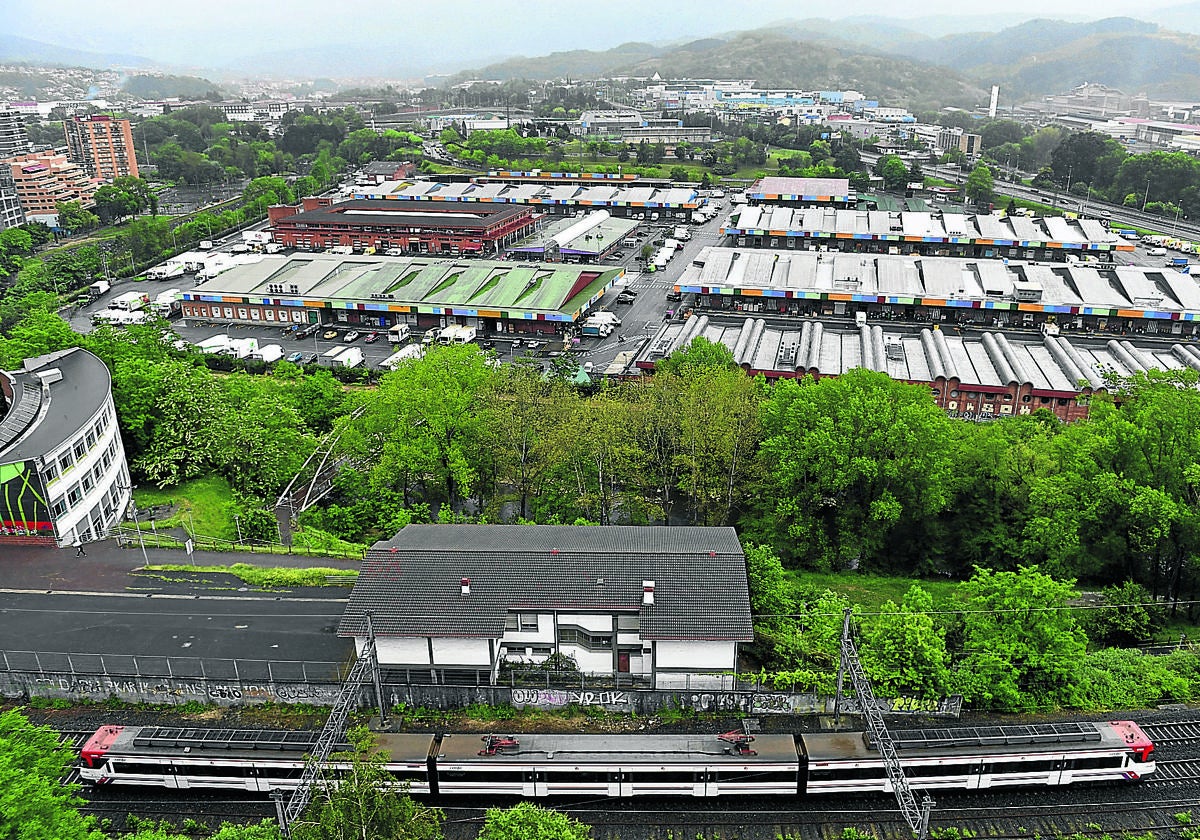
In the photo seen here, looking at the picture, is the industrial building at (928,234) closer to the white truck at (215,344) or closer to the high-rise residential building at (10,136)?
the white truck at (215,344)

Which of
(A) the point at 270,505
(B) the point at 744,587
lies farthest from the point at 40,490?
(B) the point at 744,587

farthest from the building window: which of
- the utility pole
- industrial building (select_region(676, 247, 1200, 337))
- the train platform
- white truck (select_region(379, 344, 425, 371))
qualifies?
industrial building (select_region(676, 247, 1200, 337))

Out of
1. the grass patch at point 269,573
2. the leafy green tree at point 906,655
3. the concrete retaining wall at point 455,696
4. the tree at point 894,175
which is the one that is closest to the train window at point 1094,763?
the concrete retaining wall at point 455,696

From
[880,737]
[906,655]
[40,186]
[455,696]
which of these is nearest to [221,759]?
[455,696]

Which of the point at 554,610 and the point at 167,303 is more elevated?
the point at 554,610

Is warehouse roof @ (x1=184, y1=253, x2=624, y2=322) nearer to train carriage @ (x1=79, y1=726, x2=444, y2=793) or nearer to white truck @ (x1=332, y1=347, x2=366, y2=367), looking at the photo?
white truck @ (x1=332, y1=347, x2=366, y2=367)

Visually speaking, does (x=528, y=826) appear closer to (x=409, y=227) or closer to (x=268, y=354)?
(x=268, y=354)
